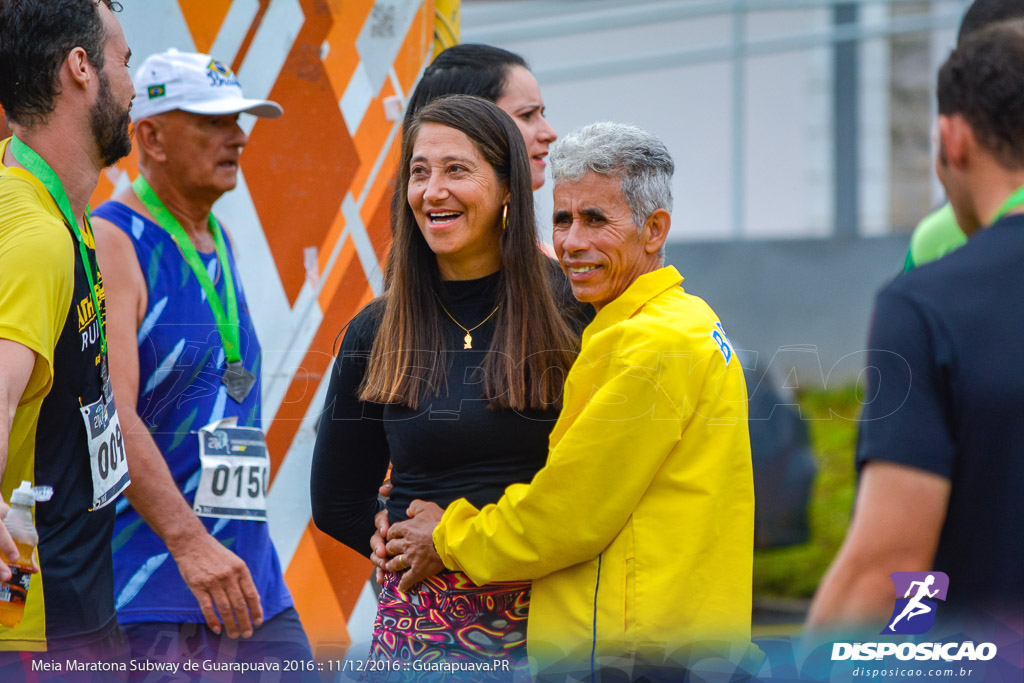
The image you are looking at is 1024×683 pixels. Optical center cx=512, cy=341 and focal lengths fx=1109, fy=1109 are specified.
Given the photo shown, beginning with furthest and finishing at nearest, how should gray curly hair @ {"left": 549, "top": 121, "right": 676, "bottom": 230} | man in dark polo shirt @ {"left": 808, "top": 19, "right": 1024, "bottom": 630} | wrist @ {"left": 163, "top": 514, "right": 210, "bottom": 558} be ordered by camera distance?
wrist @ {"left": 163, "top": 514, "right": 210, "bottom": 558} < gray curly hair @ {"left": 549, "top": 121, "right": 676, "bottom": 230} < man in dark polo shirt @ {"left": 808, "top": 19, "right": 1024, "bottom": 630}

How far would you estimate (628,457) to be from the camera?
78.5 inches

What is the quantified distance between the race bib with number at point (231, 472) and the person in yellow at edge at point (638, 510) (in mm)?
948

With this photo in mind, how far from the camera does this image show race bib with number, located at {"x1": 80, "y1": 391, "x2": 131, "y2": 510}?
2.29m

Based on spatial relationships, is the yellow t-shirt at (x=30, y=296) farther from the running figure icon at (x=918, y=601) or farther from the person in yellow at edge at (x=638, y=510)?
the running figure icon at (x=918, y=601)

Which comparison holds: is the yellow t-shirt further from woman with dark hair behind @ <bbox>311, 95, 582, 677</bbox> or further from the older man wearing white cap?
woman with dark hair behind @ <bbox>311, 95, 582, 677</bbox>

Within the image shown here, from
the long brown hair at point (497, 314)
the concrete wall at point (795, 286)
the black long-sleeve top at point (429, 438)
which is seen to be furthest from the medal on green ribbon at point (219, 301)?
the concrete wall at point (795, 286)

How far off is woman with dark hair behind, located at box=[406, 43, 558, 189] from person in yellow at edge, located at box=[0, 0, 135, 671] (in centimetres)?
89

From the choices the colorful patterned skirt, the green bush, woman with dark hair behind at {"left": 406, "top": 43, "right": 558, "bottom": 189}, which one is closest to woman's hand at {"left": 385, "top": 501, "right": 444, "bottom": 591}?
the colorful patterned skirt

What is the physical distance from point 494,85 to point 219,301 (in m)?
0.94

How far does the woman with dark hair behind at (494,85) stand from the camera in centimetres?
300

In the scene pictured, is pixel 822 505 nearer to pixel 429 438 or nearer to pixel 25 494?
pixel 429 438

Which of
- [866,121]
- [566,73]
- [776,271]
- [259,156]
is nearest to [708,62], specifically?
[566,73]

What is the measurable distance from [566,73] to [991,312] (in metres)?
7.52

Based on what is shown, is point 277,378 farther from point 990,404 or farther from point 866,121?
point 866,121
